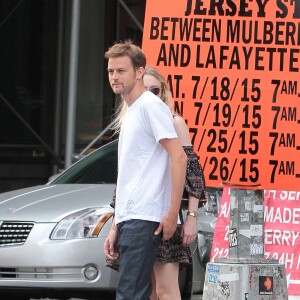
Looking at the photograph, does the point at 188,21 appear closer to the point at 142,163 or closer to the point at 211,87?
the point at 211,87

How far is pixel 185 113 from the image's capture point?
742 cm

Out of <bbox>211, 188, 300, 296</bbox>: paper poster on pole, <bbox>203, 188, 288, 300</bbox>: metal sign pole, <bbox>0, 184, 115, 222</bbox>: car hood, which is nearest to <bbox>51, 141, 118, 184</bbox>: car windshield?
<bbox>0, 184, 115, 222</bbox>: car hood

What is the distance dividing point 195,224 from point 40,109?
1151cm

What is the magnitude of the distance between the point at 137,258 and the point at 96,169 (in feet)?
14.4

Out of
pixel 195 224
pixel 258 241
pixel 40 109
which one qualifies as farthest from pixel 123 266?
pixel 40 109

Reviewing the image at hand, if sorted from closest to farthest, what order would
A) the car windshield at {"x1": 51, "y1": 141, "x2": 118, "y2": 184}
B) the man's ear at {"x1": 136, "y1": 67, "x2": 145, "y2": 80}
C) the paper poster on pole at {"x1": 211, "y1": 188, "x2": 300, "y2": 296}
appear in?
the man's ear at {"x1": 136, "y1": 67, "x2": 145, "y2": 80}, the paper poster on pole at {"x1": 211, "y1": 188, "x2": 300, "y2": 296}, the car windshield at {"x1": 51, "y1": 141, "x2": 118, "y2": 184}

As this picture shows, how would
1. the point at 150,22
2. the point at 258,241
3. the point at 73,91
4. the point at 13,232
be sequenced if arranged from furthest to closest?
the point at 73,91
the point at 13,232
the point at 150,22
the point at 258,241

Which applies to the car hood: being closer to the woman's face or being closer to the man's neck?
the woman's face

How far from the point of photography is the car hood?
8930mm

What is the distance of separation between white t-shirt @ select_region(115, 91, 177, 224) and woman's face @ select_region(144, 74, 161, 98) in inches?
11.6

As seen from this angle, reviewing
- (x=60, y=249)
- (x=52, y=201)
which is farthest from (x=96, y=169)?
(x=60, y=249)

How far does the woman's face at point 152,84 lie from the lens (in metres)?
6.31

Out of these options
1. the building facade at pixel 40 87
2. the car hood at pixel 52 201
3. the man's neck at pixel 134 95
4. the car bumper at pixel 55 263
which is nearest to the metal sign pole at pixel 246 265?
the man's neck at pixel 134 95

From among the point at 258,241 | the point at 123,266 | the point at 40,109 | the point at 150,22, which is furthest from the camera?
the point at 40,109
